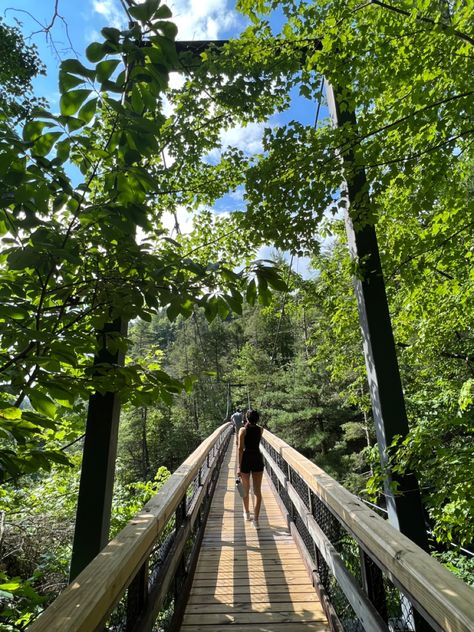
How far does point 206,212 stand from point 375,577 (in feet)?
11.6

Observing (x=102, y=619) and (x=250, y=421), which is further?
(x=250, y=421)

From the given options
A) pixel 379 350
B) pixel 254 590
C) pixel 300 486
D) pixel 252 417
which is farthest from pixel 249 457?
pixel 379 350

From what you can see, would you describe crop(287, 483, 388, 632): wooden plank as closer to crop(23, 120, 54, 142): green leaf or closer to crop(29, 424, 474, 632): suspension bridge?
crop(29, 424, 474, 632): suspension bridge

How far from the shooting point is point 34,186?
0.98m

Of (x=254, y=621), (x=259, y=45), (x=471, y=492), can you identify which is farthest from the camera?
(x=259, y=45)

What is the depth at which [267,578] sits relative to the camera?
254 centimetres

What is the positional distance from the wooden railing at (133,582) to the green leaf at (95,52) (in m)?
1.19

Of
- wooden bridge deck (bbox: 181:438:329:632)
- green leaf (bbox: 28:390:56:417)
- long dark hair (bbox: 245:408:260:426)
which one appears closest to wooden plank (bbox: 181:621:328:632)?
wooden bridge deck (bbox: 181:438:329:632)

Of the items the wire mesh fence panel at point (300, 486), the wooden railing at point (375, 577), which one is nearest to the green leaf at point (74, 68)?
the wooden railing at point (375, 577)

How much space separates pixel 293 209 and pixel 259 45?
3.67ft

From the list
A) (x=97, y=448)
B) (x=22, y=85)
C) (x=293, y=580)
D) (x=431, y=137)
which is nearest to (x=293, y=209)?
(x=431, y=137)

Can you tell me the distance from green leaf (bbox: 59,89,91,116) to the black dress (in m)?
3.61

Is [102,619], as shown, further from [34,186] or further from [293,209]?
[293,209]

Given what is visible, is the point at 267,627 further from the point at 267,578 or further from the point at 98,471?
the point at 98,471
